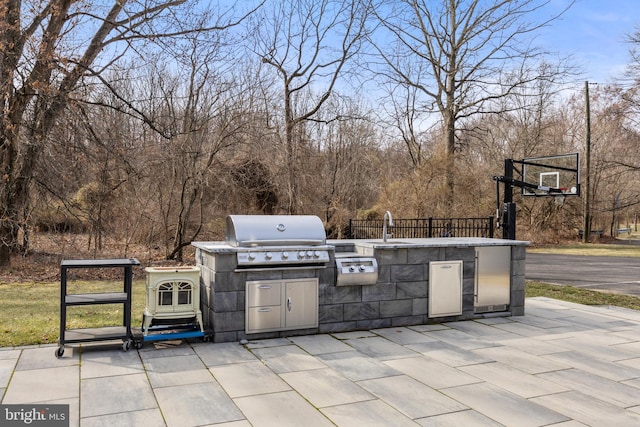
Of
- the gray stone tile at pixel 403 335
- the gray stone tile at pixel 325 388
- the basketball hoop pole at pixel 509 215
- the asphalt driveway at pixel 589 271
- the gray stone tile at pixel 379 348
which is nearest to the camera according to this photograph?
the gray stone tile at pixel 325 388

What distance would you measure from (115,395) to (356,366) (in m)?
1.90

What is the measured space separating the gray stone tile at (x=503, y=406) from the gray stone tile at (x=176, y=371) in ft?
6.23

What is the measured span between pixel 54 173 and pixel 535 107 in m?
18.9

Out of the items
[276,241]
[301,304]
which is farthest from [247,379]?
[276,241]

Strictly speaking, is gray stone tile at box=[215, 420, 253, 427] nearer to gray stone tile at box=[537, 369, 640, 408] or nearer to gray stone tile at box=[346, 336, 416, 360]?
gray stone tile at box=[346, 336, 416, 360]

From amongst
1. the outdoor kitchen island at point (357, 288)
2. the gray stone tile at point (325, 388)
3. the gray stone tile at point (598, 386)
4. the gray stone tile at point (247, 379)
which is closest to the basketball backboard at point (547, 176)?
the outdoor kitchen island at point (357, 288)

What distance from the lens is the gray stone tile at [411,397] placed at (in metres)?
3.27

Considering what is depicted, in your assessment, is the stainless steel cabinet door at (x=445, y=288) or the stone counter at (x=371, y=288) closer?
the stone counter at (x=371, y=288)

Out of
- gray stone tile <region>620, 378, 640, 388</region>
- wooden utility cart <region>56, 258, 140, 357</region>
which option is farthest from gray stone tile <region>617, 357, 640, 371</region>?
wooden utility cart <region>56, 258, 140, 357</region>

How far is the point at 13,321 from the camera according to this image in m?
5.66

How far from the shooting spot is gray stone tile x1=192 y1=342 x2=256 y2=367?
169 inches

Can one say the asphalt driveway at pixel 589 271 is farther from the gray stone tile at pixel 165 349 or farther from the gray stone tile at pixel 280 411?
the gray stone tile at pixel 165 349

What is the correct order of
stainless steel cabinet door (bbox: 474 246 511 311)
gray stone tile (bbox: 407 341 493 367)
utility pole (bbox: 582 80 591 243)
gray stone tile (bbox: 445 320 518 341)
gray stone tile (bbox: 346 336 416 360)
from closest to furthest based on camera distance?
gray stone tile (bbox: 407 341 493 367), gray stone tile (bbox: 346 336 416 360), gray stone tile (bbox: 445 320 518 341), stainless steel cabinet door (bbox: 474 246 511 311), utility pole (bbox: 582 80 591 243)

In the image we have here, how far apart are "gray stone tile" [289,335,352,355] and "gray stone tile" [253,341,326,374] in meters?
0.10
